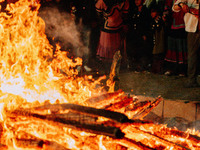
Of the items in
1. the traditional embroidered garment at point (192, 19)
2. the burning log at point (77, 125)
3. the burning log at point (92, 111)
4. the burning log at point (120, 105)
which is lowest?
the burning log at point (120, 105)

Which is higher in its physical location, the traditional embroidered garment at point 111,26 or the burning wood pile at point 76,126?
the traditional embroidered garment at point 111,26

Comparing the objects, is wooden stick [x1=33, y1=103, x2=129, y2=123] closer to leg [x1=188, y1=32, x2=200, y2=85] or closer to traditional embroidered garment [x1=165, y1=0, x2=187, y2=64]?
leg [x1=188, y1=32, x2=200, y2=85]

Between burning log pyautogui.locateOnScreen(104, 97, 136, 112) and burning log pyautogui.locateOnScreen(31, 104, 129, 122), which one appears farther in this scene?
burning log pyautogui.locateOnScreen(104, 97, 136, 112)

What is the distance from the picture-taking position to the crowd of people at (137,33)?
23.0 feet

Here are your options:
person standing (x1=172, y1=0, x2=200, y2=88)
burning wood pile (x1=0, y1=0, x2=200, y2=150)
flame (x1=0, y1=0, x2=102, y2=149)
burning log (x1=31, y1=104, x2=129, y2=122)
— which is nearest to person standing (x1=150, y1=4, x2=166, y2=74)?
person standing (x1=172, y1=0, x2=200, y2=88)

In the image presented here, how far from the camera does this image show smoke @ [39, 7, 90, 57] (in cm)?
812

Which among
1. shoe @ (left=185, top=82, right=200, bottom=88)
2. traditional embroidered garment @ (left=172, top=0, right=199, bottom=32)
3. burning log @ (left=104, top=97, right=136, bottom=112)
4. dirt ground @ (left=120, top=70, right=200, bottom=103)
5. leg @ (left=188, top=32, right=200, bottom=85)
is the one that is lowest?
dirt ground @ (left=120, top=70, right=200, bottom=103)

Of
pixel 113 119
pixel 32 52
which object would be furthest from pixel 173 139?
pixel 32 52

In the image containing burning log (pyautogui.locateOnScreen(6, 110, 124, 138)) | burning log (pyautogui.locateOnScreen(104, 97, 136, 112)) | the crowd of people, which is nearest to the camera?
burning log (pyautogui.locateOnScreen(6, 110, 124, 138))

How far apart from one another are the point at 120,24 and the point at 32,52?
143 inches

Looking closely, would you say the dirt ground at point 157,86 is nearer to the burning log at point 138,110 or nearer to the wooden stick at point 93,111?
the burning log at point 138,110

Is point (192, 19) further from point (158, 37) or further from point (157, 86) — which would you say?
point (157, 86)

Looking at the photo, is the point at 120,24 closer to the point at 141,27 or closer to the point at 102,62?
the point at 141,27

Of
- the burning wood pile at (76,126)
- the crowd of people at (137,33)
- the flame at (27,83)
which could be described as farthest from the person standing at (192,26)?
the flame at (27,83)
